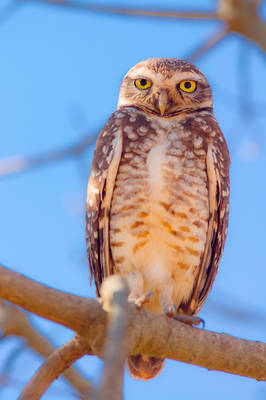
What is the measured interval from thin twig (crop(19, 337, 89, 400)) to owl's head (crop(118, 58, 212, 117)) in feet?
7.47

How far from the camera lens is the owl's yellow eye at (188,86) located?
4684mm

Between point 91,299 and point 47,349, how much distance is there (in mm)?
1664

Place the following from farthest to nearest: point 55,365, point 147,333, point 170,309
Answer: point 170,309
point 147,333
point 55,365

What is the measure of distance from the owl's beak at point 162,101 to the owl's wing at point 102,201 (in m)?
0.34

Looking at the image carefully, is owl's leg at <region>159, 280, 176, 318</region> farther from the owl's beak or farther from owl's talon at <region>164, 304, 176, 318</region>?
the owl's beak

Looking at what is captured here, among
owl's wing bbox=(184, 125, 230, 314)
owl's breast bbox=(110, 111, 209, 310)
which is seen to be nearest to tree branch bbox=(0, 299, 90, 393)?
owl's breast bbox=(110, 111, 209, 310)

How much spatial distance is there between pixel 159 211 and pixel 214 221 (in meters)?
0.44

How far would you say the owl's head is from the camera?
4.54 meters

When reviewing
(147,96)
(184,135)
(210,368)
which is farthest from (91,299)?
(147,96)

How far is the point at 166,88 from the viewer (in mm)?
4598

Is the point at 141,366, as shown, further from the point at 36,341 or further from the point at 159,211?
the point at 159,211

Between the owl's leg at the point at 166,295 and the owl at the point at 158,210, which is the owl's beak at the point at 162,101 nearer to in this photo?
the owl at the point at 158,210

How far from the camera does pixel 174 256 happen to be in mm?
4051

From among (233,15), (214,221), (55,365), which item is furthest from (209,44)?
(55,365)
